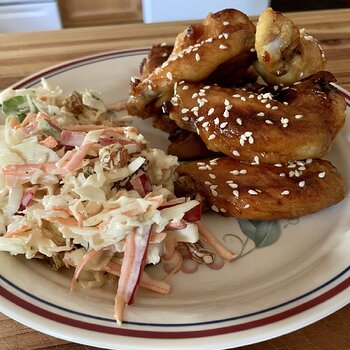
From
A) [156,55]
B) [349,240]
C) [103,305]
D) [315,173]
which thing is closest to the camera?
[103,305]

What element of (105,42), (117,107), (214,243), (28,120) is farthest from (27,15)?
(214,243)

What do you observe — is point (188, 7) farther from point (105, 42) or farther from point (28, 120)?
point (28, 120)

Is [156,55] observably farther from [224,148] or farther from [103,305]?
[103,305]

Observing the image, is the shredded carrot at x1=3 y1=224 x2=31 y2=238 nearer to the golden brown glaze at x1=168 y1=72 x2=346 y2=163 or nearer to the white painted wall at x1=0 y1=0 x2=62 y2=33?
the golden brown glaze at x1=168 y1=72 x2=346 y2=163

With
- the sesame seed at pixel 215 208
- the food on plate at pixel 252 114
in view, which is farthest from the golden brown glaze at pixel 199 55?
the sesame seed at pixel 215 208

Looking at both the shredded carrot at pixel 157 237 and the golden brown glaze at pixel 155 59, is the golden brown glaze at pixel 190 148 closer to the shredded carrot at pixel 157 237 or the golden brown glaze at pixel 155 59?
the golden brown glaze at pixel 155 59

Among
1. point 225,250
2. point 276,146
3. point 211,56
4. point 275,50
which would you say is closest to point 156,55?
point 211,56
